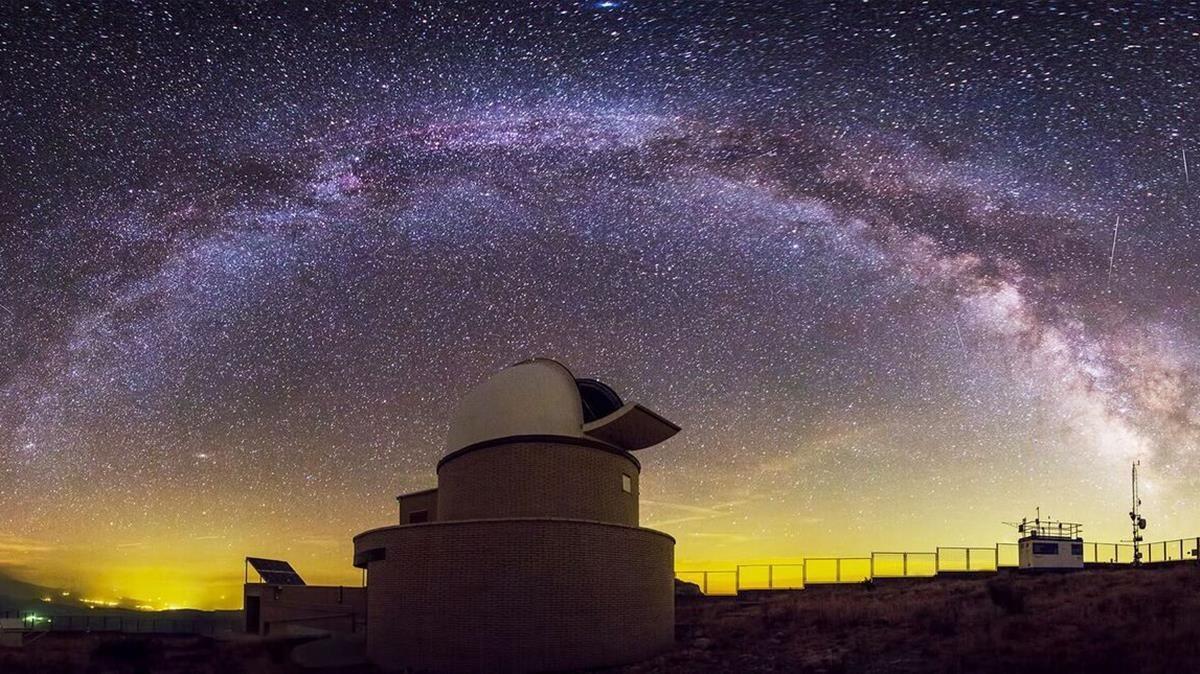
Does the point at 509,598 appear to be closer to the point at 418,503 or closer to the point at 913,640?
the point at 913,640

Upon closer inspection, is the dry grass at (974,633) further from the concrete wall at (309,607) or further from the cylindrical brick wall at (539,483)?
the concrete wall at (309,607)

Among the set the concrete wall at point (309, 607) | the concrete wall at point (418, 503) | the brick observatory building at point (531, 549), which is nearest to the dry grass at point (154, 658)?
the concrete wall at point (309, 607)

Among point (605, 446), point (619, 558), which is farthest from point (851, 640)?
point (605, 446)

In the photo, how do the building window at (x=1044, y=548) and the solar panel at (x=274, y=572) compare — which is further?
the building window at (x=1044, y=548)

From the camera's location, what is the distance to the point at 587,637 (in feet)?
71.0

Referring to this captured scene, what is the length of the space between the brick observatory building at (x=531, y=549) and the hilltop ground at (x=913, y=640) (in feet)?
5.14

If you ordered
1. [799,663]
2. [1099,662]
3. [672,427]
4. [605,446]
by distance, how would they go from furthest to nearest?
[672,427] → [605,446] → [799,663] → [1099,662]

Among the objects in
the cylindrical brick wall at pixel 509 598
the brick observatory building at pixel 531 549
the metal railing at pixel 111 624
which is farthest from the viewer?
the metal railing at pixel 111 624

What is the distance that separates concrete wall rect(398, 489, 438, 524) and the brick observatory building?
5965 mm

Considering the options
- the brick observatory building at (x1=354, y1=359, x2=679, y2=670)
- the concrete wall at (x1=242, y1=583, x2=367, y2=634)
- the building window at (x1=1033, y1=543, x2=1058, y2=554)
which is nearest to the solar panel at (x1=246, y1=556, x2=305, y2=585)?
the concrete wall at (x1=242, y1=583, x2=367, y2=634)

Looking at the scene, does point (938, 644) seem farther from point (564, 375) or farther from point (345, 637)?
point (345, 637)

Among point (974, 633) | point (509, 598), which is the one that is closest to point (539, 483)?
point (509, 598)

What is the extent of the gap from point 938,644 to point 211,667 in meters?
18.6

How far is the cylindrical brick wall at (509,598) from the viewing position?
69.7 ft
